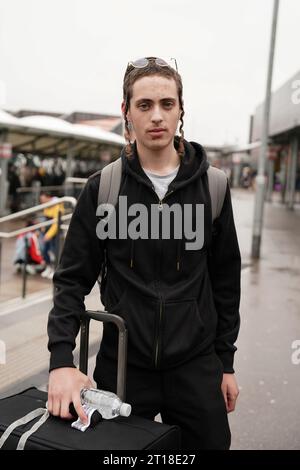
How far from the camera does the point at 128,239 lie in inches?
69.3

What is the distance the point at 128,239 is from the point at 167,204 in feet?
0.52

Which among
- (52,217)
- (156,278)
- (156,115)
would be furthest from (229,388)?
(52,217)

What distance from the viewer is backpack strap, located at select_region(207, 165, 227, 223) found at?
183 centimetres

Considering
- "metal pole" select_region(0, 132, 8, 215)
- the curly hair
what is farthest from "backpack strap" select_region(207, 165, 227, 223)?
"metal pole" select_region(0, 132, 8, 215)

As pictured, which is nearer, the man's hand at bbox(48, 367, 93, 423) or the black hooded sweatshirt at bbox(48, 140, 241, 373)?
the man's hand at bbox(48, 367, 93, 423)

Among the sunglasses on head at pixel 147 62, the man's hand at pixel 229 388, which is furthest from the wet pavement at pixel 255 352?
the sunglasses on head at pixel 147 62

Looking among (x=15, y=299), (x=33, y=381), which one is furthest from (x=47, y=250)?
(x=33, y=381)

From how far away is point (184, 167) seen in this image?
5.92 feet

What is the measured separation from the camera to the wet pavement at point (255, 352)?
3.62 metres
